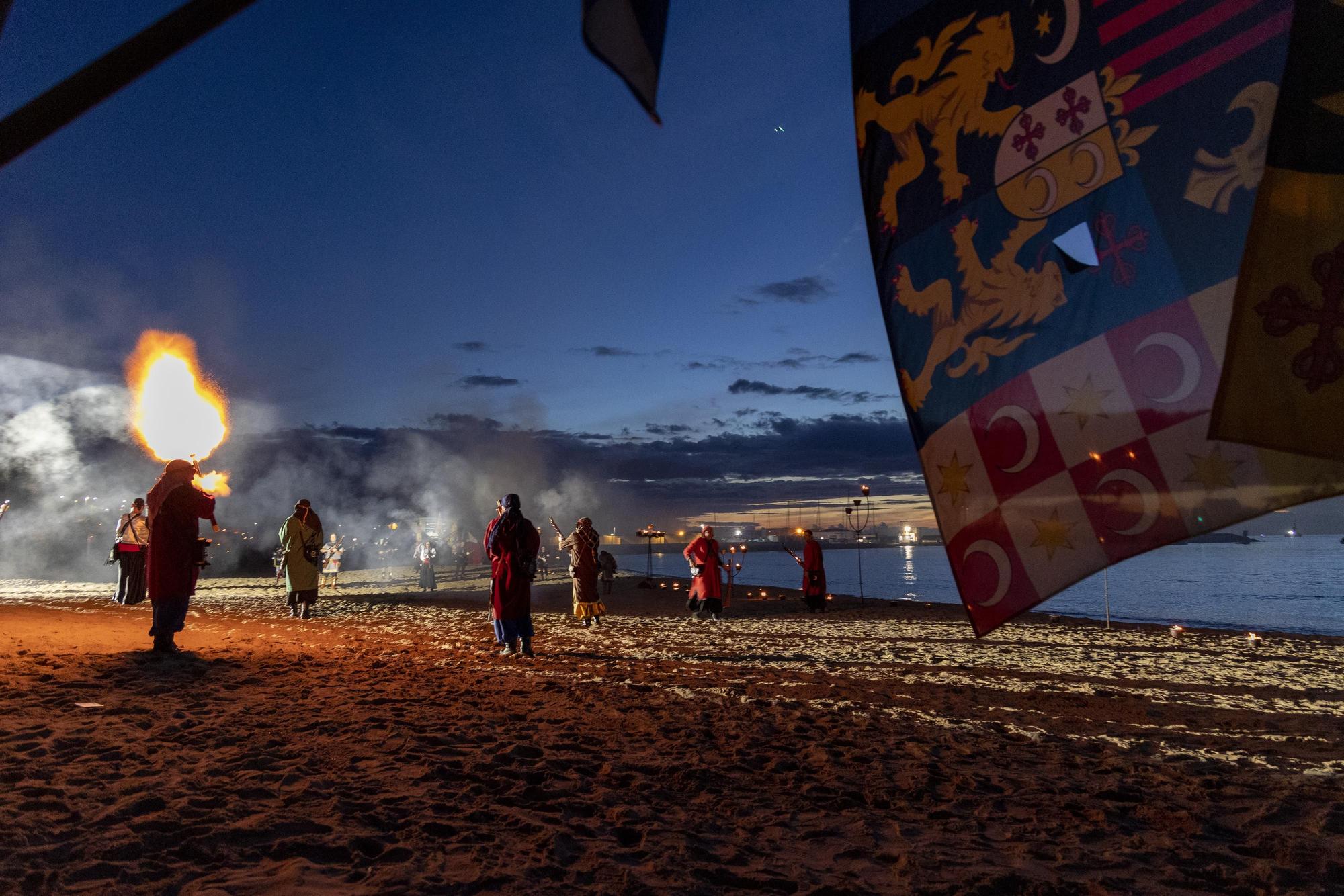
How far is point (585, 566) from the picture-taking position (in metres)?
13.0

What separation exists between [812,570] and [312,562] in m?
11.0

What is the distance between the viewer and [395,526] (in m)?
64.5

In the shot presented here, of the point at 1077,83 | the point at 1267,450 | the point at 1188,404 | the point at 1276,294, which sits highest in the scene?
the point at 1077,83

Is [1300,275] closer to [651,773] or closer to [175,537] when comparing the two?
[651,773]

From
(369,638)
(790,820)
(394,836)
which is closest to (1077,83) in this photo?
(790,820)

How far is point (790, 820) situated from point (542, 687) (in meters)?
3.92

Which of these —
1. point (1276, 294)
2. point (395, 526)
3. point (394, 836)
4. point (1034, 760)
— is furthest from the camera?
point (395, 526)

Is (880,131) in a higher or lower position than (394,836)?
higher

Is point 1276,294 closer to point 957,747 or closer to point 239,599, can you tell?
point 957,747

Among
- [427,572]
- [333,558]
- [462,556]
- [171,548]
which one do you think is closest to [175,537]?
[171,548]

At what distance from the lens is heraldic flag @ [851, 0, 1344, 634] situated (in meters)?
1.91

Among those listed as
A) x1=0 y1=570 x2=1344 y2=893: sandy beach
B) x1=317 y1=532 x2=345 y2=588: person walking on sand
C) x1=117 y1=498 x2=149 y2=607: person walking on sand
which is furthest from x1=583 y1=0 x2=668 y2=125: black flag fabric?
x1=317 y1=532 x2=345 y2=588: person walking on sand

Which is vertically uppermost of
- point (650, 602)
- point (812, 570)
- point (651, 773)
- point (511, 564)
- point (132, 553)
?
point (132, 553)

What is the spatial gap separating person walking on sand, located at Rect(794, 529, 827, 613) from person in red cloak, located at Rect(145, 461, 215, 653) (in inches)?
486
